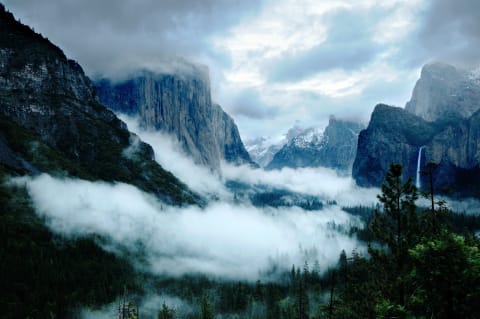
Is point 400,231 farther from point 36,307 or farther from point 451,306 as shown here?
point 36,307

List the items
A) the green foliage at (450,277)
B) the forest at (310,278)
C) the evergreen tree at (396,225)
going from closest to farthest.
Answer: the green foliage at (450,277)
the forest at (310,278)
the evergreen tree at (396,225)

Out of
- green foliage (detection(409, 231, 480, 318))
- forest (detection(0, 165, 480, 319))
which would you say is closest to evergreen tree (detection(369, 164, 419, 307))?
forest (detection(0, 165, 480, 319))

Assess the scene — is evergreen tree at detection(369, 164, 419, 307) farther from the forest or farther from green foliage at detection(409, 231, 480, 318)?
green foliage at detection(409, 231, 480, 318)

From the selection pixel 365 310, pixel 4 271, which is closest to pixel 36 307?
pixel 4 271

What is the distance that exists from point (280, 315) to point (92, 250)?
104 meters

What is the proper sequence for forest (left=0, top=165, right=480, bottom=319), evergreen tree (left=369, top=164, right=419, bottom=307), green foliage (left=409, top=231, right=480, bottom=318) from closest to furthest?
1. green foliage (left=409, top=231, right=480, bottom=318)
2. forest (left=0, top=165, right=480, bottom=319)
3. evergreen tree (left=369, top=164, right=419, bottom=307)

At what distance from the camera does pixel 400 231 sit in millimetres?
27172

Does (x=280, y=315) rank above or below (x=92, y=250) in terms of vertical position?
below

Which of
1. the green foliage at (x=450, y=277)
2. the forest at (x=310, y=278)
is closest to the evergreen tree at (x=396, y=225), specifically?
the forest at (x=310, y=278)

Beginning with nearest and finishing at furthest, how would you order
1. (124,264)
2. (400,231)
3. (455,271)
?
1. (455,271)
2. (400,231)
3. (124,264)

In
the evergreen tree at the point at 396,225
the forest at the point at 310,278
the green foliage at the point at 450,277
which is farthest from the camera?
the evergreen tree at the point at 396,225

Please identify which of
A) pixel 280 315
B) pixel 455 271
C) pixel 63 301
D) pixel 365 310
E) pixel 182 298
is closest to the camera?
pixel 455 271

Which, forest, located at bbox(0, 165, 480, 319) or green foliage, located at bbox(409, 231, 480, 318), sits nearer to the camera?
green foliage, located at bbox(409, 231, 480, 318)

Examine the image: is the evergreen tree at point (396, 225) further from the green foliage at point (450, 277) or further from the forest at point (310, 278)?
the green foliage at point (450, 277)
